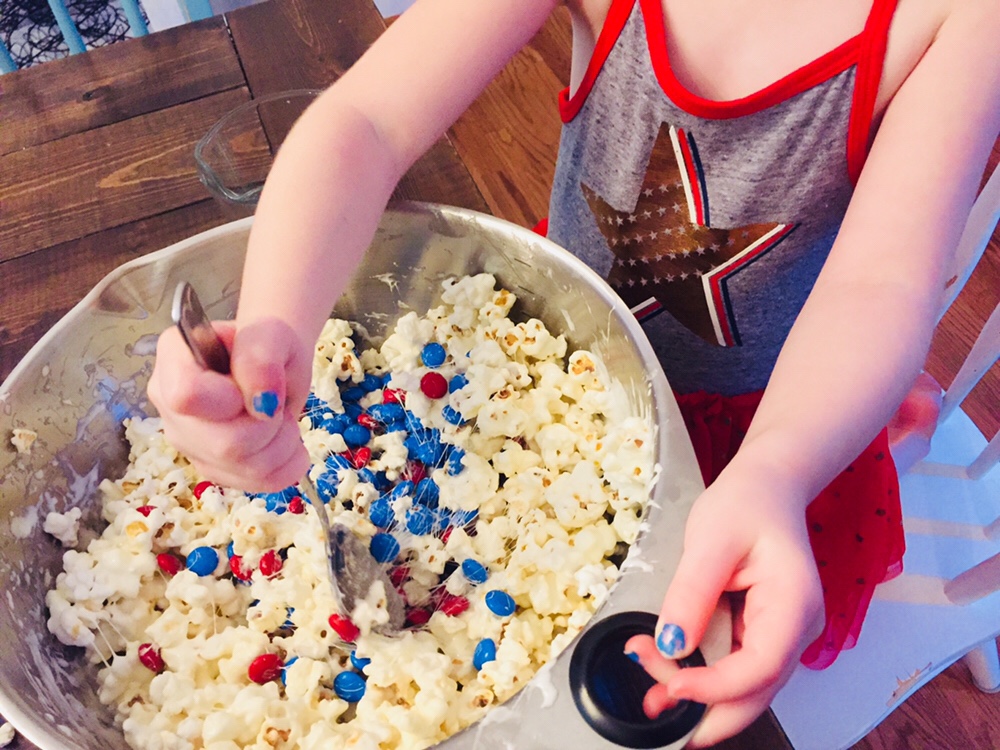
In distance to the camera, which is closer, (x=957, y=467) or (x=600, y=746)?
A: (x=600, y=746)

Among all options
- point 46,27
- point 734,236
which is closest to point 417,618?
point 734,236

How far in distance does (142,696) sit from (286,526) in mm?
160

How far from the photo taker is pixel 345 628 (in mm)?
552

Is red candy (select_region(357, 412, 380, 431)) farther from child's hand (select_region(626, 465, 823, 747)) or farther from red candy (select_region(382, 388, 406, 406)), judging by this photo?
child's hand (select_region(626, 465, 823, 747))

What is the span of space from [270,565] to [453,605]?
156 mm

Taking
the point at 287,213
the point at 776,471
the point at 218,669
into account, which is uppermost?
the point at 287,213

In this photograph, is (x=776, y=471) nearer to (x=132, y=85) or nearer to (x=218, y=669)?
(x=218, y=669)

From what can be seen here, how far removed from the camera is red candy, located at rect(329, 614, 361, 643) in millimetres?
553

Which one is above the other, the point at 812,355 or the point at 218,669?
the point at 812,355

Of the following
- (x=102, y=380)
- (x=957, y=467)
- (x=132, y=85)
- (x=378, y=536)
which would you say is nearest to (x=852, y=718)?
(x=957, y=467)

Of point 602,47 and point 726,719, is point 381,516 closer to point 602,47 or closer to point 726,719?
point 726,719

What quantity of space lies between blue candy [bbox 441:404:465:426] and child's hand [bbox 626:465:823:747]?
1.00 ft

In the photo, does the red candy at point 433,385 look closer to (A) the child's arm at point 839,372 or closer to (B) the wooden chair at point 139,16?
(A) the child's arm at point 839,372

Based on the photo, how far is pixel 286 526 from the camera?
0.62 meters
